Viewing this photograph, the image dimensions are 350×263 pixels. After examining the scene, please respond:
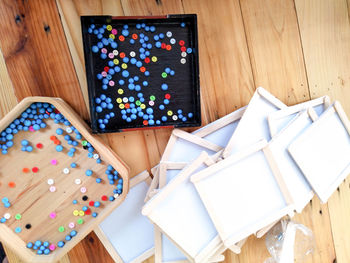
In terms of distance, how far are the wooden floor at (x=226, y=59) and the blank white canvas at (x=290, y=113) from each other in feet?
0.19

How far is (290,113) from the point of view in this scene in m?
1.02

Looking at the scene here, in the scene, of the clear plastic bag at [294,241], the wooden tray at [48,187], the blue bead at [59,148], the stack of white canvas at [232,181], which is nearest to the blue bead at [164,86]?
the stack of white canvas at [232,181]

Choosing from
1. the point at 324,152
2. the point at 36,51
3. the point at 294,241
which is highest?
the point at 36,51

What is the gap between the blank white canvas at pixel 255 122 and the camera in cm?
97

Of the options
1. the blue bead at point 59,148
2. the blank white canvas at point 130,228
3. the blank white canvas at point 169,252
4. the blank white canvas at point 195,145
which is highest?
the blue bead at point 59,148

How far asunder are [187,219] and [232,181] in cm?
18

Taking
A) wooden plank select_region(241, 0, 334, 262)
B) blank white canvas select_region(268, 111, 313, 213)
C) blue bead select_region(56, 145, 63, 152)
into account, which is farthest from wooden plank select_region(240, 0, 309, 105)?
blue bead select_region(56, 145, 63, 152)

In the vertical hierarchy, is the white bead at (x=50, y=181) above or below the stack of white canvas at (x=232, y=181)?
above

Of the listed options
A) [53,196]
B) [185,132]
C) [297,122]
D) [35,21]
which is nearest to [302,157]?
[297,122]

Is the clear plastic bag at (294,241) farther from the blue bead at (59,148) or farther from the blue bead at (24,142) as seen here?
the blue bead at (24,142)

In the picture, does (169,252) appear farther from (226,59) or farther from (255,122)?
(226,59)

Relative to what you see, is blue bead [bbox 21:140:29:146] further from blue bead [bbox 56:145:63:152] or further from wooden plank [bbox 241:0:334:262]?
wooden plank [bbox 241:0:334:262]

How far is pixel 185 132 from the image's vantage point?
1.00 m

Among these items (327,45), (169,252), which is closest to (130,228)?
(169,252)
